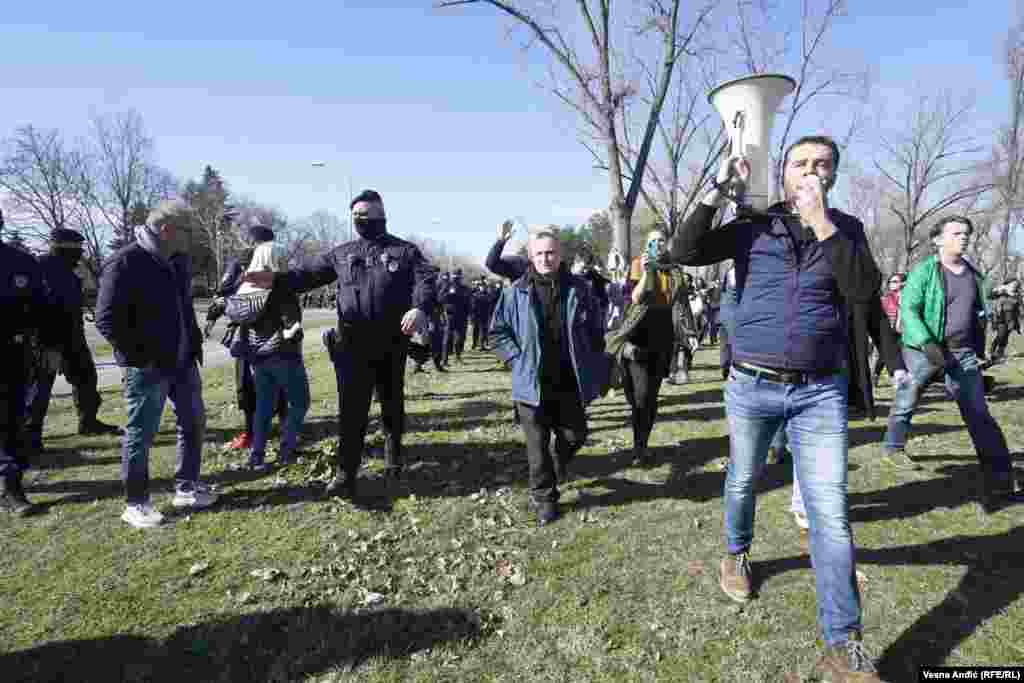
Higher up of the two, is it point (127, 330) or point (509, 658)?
point (127, 330)

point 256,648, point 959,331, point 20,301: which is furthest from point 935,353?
point 20,301

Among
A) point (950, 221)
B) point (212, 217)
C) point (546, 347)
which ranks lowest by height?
point (546, 347)

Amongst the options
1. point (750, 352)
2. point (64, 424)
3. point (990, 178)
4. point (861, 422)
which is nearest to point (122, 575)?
point (750, 352)

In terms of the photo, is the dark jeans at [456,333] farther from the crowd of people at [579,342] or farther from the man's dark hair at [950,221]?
the man's dark hair at [950,221]

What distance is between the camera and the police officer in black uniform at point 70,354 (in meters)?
5.91

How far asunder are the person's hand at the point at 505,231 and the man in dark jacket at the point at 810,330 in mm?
2054

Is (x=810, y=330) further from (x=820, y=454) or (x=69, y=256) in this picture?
(x=69, y=256)

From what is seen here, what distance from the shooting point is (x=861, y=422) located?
273 inches

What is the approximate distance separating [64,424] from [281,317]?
4363mm

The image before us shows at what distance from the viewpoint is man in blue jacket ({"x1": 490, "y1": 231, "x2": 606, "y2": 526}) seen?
4.11 m

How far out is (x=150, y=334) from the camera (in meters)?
4.01

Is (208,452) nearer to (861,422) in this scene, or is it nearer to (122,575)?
(122,575)

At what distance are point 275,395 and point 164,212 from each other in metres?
2.02

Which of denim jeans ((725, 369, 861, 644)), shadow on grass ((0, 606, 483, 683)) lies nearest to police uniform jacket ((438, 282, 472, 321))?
shadow on grass ((0, 606, 483, 683))
